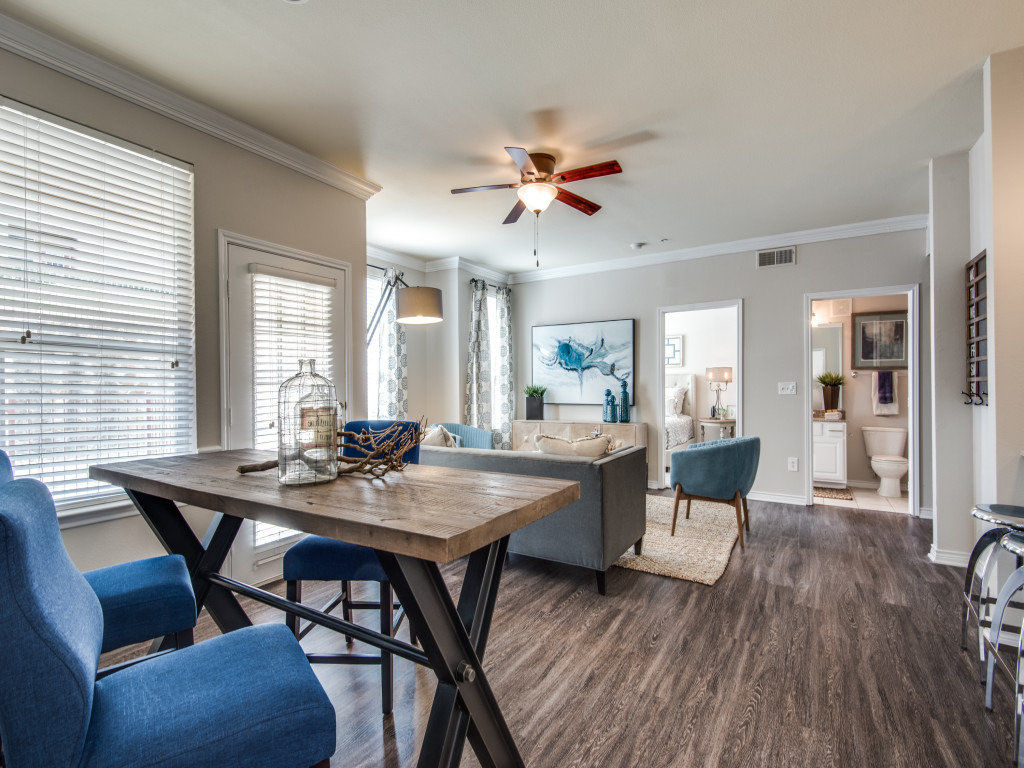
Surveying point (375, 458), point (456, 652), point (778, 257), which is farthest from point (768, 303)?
point (456, 652)

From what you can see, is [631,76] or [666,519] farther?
[666,519]

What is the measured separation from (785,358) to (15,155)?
18.1 ft

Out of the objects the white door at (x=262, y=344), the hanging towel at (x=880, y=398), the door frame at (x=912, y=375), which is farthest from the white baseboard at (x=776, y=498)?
the white door at (x=262, y=344)

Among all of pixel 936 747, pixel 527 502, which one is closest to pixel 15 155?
pixel 527 502

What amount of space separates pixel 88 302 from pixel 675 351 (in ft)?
23.4

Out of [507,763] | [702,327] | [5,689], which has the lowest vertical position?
[507,763]

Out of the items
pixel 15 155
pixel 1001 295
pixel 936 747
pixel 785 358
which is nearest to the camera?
pixel 936 747

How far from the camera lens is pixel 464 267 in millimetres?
5719

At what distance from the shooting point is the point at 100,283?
228cm

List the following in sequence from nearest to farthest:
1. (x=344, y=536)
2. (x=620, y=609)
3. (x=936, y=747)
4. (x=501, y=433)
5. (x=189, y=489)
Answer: (x=344, y=536)
(x=189, y=489)
(x=936, y=747)
(x=620, y=609)
(x=501, y=433)

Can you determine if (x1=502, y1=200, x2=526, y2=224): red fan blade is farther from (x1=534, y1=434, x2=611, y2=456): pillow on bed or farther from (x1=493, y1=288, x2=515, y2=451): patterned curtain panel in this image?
(x1=493, y1=288, x2=515, y2=451): patterned curtain panel

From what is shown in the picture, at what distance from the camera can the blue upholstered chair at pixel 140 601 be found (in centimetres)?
134

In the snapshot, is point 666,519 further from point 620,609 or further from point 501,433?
point 501,433

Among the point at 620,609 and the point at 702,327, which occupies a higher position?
the point at 702,327
